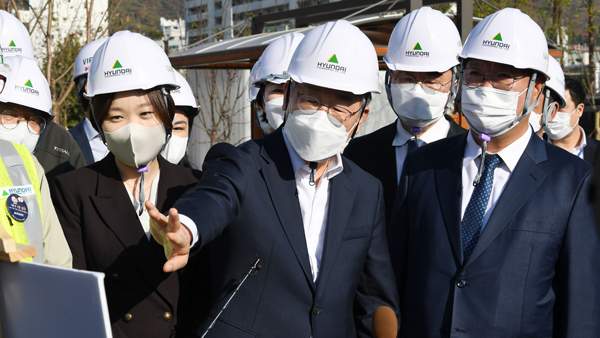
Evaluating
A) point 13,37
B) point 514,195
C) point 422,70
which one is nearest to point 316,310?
point 514,195

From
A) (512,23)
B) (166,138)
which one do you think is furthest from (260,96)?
(512,23)

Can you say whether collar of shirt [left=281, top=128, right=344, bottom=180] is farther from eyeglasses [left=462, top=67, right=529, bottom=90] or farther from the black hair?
the black hair

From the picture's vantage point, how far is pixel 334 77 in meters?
2.56

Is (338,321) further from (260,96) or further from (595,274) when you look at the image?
(260,96)

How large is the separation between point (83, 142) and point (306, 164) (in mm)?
Answer: 2627

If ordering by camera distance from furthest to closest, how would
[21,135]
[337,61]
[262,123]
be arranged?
[262,123], [21,135], [337,61]

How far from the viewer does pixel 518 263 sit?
2.54 m

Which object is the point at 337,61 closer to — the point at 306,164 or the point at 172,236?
the point at 306,164

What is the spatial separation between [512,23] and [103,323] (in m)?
2.34

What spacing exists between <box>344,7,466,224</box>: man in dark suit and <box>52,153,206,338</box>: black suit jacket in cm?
149

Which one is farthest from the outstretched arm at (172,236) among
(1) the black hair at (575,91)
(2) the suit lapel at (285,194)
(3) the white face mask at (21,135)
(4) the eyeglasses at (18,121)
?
(1) the black hair at (575,91)

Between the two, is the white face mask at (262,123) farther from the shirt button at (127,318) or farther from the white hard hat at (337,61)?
the shirt button at (127,318)

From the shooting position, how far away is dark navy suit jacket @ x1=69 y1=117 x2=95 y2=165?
451 centimetres

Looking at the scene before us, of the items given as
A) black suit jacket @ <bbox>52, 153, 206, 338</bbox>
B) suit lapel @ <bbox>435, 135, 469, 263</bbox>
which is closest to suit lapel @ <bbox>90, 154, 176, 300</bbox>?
black suit jacket @ <bbox>52, 153, 206, 338</bbox>
